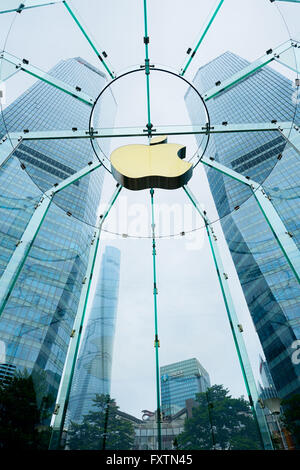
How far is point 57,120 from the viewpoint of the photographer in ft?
26.5

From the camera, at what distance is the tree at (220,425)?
18.2ft

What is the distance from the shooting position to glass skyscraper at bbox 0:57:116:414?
7.07m

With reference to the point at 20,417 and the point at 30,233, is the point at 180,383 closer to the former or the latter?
the point at 20,417

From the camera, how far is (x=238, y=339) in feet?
23.1

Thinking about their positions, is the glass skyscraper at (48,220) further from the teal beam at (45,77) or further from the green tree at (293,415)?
the green tree at (293,415)

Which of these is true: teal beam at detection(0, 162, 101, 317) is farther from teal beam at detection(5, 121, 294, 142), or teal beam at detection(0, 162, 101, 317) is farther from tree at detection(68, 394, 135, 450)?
tree at detection(68, 394, 135, 450)

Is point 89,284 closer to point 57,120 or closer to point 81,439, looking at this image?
point 81,439

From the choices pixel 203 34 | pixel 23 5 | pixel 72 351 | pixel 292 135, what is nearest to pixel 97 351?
pixel 72 351

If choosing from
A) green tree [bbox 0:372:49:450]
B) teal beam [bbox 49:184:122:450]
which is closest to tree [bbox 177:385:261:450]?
teal beam [bbox 49:184:122:450]

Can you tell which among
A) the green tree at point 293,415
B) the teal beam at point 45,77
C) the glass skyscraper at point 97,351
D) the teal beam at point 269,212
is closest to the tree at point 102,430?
the glass skyscraper at point 97,351

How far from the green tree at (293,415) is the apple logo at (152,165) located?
560cm

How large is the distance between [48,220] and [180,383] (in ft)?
18.6
